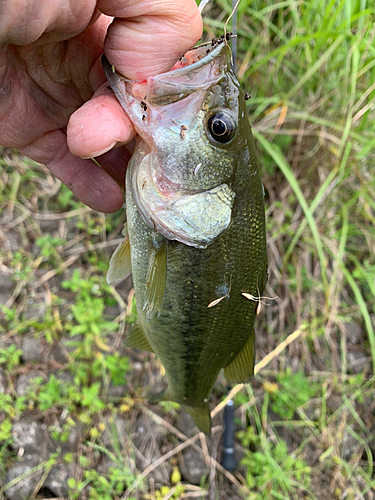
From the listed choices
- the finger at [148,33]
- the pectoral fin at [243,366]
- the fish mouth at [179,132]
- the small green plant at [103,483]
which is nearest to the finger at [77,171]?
the fish mouth at [179,132]

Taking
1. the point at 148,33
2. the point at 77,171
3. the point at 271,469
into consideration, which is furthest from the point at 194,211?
the point at 271,469

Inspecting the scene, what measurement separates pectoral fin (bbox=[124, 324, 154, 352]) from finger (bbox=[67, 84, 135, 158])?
0.93m

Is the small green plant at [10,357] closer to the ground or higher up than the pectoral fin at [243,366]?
closer to the ground

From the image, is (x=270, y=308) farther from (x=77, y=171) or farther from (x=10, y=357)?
(x=10, y=357)

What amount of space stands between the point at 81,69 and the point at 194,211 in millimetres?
835

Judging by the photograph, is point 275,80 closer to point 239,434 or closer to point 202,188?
point 202,188

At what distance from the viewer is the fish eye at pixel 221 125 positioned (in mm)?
1192

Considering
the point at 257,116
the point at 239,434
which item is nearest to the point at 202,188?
the point at 257,116

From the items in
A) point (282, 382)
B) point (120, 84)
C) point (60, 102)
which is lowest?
point (282, 382)

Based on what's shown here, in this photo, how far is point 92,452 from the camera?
7.37 feet

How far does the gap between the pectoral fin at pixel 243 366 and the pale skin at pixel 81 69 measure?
986mm

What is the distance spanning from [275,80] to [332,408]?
245 centimetres

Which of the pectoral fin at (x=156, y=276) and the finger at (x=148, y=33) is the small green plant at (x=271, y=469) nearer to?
the pectoral fin at (x=156, y=276)

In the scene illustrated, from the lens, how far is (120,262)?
58.9 inches
